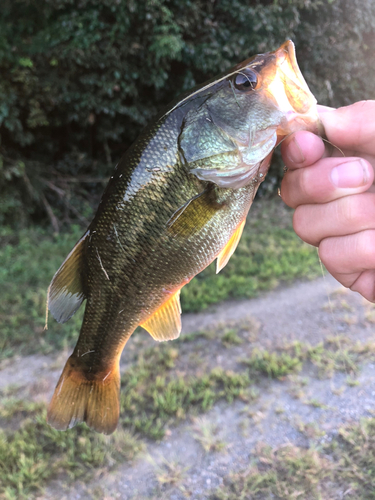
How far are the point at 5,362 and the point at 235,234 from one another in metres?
3.48

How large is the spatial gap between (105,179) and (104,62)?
2253 millimetres

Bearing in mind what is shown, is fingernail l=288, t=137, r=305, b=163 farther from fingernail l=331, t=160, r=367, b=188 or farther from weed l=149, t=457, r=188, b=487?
weed l=149, t=457, r=188, b=487

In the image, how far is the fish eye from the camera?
4.50 ft

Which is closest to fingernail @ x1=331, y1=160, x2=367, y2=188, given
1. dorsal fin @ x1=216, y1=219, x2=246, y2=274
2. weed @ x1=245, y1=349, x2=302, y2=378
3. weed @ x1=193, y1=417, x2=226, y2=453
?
dorsal fin @ x1=216, y1=219, x2=246, y2=274

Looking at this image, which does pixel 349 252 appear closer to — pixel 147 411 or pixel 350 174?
pixel 350 174

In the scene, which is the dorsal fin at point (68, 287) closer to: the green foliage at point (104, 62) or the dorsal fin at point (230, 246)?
the dorsal fin at point (230, 246)

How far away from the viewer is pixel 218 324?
4441 mm

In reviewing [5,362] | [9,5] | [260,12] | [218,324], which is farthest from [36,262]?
[260,12]

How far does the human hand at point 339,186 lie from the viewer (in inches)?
56.4

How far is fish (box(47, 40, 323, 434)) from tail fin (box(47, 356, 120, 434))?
0.37 metres

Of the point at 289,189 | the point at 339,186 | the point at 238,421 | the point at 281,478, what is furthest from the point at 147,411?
the point at 339,186

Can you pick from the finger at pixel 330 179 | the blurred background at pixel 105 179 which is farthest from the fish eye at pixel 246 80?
the blurred background at pixel 105 179

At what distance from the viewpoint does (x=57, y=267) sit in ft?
18.2

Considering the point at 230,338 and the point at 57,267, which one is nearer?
the point at 230,338
